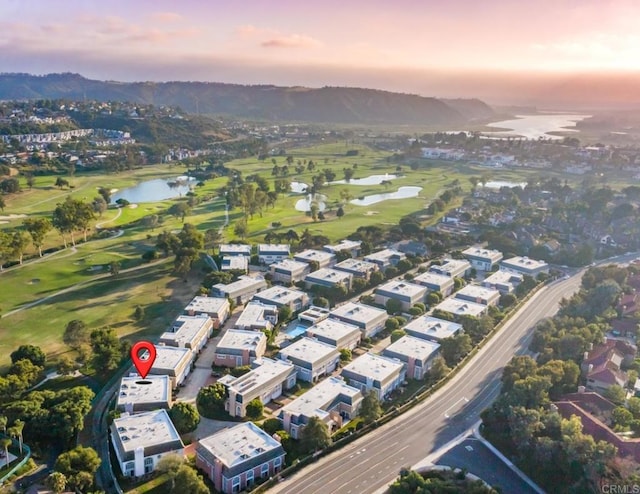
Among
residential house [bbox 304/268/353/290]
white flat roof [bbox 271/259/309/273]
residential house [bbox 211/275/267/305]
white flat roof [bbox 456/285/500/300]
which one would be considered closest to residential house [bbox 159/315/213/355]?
residential house [bbox 211/275/267/305]

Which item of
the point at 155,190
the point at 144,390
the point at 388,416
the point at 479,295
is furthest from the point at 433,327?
the point at 155,190

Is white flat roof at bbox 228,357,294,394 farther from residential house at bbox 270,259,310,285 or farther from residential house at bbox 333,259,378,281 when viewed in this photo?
residential house at bbox 333,259,378,281


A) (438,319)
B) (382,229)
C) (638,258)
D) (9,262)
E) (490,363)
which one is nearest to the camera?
(490,363)

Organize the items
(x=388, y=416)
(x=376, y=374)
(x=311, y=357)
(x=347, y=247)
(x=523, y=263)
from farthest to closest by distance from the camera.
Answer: (x=347, y=247) < (x=523, y=263) < (x=311, y=357) < (x=376, y=374) < (x=388, y=416)

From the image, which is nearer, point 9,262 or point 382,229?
point 9,262

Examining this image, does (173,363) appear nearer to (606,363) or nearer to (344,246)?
(606,363)

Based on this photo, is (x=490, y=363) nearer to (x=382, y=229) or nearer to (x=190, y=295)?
(x=190, y=295)

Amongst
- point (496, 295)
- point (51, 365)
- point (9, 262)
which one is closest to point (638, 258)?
point (496, 295)
